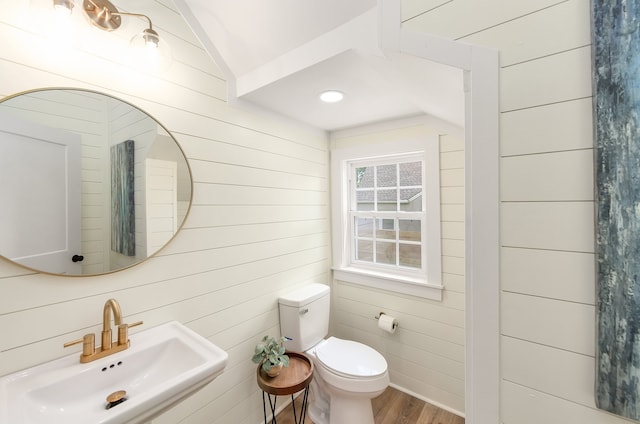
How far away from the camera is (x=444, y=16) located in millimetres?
798

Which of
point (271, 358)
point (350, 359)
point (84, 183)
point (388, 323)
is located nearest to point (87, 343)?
point (84, 183)

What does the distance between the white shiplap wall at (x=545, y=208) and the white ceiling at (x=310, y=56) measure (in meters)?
0.19

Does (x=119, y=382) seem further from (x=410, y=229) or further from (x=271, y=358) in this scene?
(x=410, y=229)

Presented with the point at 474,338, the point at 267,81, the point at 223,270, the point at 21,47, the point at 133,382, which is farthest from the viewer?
the point at 223,270

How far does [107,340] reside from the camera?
3.44 feet

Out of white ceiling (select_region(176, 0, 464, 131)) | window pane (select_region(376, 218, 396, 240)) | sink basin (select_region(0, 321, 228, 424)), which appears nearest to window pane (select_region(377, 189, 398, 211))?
window pane (select_region(376, 218, 396, 240))

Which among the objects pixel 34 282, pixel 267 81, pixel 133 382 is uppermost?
pixel 267 81

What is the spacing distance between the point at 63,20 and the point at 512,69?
1.53m

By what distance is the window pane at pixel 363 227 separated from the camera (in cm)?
238

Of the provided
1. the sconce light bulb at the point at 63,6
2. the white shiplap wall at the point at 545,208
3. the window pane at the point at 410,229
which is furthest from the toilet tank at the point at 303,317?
the sconce light bulb at the point at 63,6

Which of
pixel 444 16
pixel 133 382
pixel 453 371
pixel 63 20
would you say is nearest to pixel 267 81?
pixel 63 20

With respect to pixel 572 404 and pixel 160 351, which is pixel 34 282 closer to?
pixel 160 351

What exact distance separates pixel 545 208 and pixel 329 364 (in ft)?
4.93

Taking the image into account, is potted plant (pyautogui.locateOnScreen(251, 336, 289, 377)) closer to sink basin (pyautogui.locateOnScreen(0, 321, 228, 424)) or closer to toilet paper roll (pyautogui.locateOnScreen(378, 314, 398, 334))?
sink basin (pyautogui.locateOnScreen(0, 321, 228, 424))
